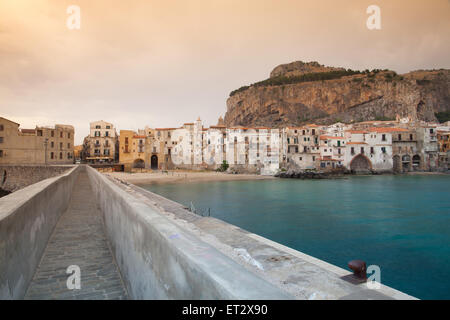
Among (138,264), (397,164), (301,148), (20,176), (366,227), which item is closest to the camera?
(138,264)

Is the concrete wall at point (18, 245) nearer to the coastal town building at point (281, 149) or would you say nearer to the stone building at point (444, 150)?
the coastal town building at point (281, 149)

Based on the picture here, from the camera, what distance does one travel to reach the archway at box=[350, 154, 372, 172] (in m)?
70.1

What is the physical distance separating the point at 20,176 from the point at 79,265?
34715 millimetres

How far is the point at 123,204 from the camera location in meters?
4.45

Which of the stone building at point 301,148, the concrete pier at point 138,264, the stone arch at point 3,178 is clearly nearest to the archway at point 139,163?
the stone building at point 301,148

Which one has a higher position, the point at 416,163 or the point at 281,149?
the point at 281,149

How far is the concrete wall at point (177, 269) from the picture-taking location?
1650 millimetres

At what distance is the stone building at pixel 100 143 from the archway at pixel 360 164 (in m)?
65.4

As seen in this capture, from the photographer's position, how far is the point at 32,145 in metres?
47.3

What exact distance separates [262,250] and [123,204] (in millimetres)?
5617

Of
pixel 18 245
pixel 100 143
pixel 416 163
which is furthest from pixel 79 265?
pixel 416 163

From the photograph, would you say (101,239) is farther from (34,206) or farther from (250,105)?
(250,105)

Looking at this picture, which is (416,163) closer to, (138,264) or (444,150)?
(444,150)
